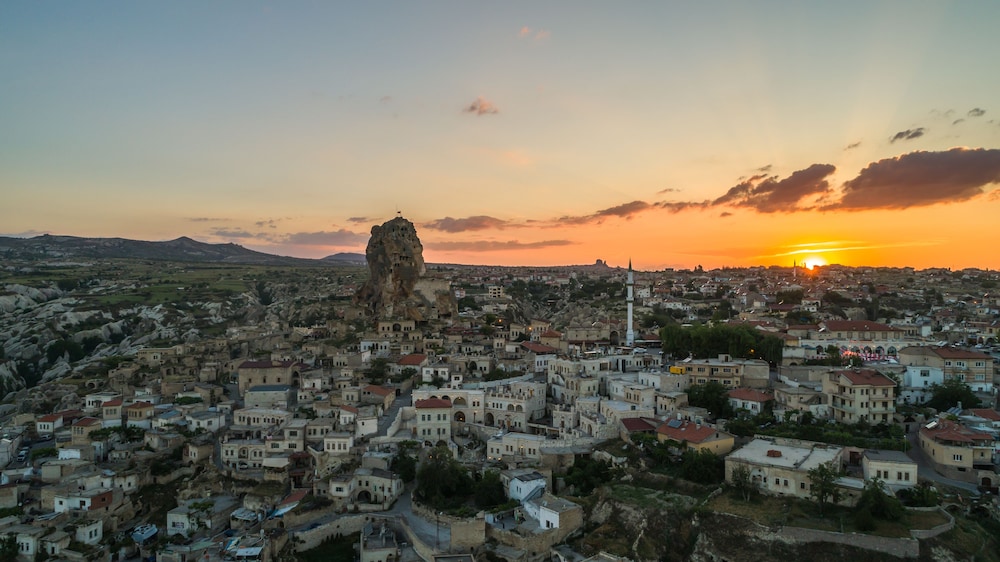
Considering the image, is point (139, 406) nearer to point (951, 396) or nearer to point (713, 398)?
point (713, 398)

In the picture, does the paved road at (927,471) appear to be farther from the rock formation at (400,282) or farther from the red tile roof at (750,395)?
the rock formation at (400,282)

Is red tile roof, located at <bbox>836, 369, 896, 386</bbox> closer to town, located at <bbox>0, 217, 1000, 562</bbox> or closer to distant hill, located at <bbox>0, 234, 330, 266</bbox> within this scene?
town, located at <bbox>0, 217, 1000, 562</bbox>

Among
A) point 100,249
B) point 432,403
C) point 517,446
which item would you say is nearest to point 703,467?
point 517,446

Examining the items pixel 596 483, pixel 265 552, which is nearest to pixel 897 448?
pixel 596 483


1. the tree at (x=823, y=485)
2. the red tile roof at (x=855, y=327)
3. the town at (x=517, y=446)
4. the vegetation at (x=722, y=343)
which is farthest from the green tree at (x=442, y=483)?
the red tile roof at (x=855, y=327)

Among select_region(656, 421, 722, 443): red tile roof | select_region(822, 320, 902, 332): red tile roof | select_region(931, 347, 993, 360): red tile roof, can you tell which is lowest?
select_region(656, 421, 722, 443): red tile roof

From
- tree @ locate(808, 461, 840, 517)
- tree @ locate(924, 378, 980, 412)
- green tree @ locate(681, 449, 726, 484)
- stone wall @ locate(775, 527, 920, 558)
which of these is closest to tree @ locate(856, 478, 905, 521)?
tree @ locate(808, 461, 840, 517)

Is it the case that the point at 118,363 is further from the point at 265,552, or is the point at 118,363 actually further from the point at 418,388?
the point at 265,552
